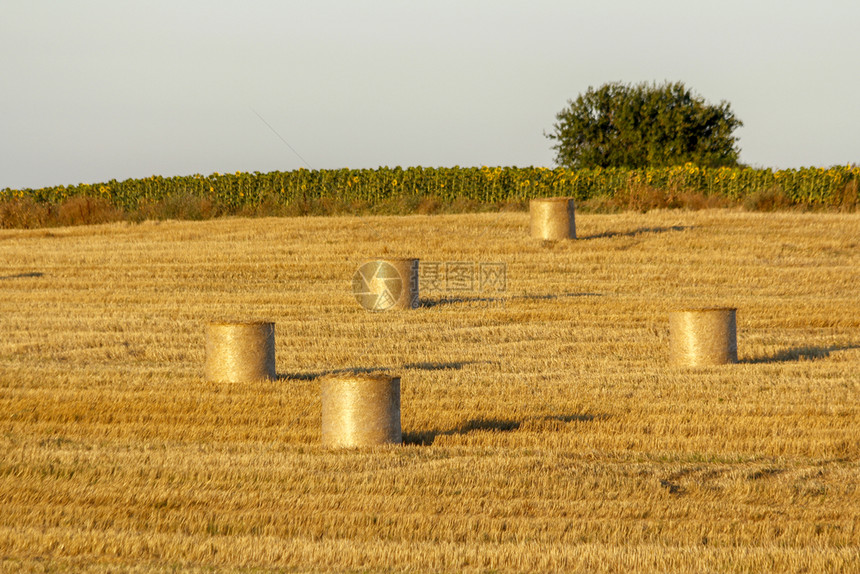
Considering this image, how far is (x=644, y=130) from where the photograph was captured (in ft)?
186

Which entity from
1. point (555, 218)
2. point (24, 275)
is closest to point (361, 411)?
point (24, 275)

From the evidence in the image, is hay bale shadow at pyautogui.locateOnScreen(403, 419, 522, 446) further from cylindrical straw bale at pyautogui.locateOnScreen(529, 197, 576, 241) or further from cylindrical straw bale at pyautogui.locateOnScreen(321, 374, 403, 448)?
cylindrical straw bale at pyautogui.locateOnScreen(529, 197, 576, 241)

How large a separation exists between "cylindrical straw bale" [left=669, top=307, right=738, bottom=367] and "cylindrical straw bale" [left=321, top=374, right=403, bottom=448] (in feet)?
18.4

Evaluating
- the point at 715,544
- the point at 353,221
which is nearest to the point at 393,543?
the point at 715,544

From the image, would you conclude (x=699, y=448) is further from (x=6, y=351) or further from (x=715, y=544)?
(x=6, y=351)

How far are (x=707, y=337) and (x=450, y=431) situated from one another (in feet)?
16.0

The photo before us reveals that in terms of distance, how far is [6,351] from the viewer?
15641mm

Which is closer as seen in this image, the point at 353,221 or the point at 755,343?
the point at 755,343

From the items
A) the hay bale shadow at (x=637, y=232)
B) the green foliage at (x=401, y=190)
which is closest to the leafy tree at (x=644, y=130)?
the green foliage at (x=401, y=190)

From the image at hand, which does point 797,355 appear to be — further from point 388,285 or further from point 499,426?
point 388,285

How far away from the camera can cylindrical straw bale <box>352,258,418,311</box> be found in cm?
Result: 1944

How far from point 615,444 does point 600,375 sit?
357 cm

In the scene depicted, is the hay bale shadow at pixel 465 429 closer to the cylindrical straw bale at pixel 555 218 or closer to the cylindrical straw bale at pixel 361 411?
the cylindrical straw bale at pixel 361 411

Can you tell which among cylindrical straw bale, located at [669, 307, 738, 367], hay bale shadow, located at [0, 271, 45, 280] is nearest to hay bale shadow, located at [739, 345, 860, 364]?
cylindrical straw bale, located at [669, 307, 738, 367]
